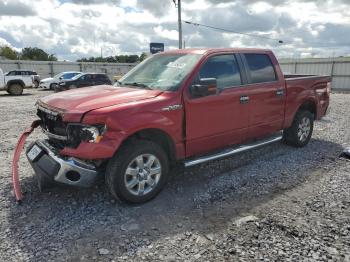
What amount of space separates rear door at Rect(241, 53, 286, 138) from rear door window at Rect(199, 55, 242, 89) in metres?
0.26

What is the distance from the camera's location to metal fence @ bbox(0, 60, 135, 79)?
3312 centimetres

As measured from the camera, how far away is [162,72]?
4758 mm

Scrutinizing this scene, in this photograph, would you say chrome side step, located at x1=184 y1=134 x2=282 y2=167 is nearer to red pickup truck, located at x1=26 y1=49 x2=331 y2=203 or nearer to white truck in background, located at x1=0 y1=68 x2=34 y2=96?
red pickup truck, located at x1=26 y1=49 x2=331 y2=203

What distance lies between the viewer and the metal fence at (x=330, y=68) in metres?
26.3

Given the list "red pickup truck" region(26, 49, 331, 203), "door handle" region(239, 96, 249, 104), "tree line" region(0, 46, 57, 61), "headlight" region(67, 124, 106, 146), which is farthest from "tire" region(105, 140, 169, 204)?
"tree line" region(0, 46, 57, 61)

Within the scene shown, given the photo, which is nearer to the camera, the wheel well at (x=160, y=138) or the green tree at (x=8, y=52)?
the wheel well at (x=160, y=138)

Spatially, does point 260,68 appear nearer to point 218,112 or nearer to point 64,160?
point 218,112

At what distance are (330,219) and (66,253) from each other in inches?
113

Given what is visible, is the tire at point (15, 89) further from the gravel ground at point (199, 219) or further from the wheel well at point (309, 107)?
the wheel well at point (309, 107)

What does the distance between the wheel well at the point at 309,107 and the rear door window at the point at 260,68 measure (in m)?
1.23

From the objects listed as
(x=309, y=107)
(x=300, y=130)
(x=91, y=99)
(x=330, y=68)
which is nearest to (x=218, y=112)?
(x=91, y=99)

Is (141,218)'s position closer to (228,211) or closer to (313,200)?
A: (228,211)

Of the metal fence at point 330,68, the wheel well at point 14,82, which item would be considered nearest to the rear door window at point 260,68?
the wheel well at point 14,82

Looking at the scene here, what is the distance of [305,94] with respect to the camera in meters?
6.43
